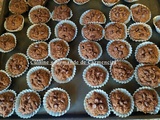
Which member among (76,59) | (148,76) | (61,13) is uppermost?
(61,13)

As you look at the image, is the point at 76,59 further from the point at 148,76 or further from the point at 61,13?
the point at 148,76

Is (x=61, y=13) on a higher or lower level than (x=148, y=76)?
higher

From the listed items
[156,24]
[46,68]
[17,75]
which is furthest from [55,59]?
[156,24]

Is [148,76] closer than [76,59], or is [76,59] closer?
[148,76]

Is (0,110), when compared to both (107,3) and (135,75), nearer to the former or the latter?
(135,75)

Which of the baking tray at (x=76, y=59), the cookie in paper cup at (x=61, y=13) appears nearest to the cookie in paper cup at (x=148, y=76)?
the baking tray at (x=76, y=59)

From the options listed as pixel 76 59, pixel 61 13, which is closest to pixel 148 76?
pixel 76 59

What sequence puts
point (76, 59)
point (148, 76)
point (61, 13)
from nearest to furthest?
point (148, 76) < point (76, 59) < point (61, 13)
